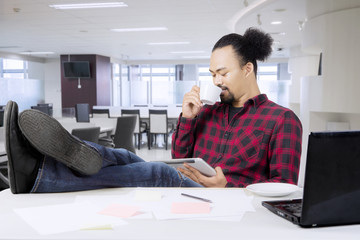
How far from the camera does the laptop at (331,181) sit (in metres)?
0.85

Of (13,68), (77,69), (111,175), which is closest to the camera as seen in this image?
(111,175)

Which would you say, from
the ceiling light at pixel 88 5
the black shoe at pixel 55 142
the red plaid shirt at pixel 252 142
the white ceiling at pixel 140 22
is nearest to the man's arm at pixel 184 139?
the red plaid shirt at pixel 252 142

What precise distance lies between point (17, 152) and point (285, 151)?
3.42 ft

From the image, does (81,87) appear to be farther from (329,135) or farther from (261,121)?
(329,135)

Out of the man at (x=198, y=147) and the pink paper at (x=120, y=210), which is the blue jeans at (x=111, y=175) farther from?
the pink paper at (x=120, y=210)

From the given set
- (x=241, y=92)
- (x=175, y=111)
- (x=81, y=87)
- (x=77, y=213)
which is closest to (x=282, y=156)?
(x=241, y=92)

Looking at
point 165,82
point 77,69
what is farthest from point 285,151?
point 165,82

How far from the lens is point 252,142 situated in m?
1.65

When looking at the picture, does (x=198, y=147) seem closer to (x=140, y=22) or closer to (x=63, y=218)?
(x=63, y=218)

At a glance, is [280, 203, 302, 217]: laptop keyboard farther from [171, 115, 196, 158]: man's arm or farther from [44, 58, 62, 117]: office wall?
[44, 58, 62, 117]: office wall

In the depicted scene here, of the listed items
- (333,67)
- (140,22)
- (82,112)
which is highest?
(140,22)

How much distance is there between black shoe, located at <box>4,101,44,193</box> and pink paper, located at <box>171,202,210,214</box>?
44cm

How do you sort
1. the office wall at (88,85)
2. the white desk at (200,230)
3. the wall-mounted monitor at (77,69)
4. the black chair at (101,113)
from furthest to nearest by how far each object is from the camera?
the office wall at (88,85)
the wall-mounted monitor at (77,69)
the black chair at (101,113)
the white desk at (200,230)

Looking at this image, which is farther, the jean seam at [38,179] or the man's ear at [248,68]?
the man's ear at [248,68]
